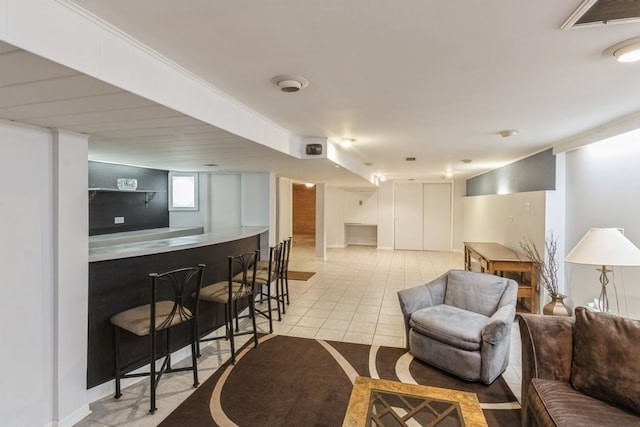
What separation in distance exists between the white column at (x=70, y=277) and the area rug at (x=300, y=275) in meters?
4.20

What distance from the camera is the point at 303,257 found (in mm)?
8891

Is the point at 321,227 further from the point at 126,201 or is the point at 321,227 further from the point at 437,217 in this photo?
the point at 126,201

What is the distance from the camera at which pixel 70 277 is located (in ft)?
7.30

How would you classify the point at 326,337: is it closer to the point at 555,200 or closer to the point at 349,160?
the point at 349,160

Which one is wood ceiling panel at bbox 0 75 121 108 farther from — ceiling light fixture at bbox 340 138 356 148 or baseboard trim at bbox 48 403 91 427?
ceiling light fixture at bbox 340 138 356 148

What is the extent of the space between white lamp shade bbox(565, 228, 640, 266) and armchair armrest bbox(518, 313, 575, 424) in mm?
574

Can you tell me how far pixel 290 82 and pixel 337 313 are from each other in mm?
3198

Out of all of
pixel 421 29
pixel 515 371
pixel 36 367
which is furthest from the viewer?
pixel 515 371

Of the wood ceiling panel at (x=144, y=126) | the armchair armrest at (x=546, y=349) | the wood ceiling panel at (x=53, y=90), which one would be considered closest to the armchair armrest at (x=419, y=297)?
the armchair armrest at (x=546, y=349)

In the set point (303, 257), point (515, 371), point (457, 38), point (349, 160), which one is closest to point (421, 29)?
point (457, 38)

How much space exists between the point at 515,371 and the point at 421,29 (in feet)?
9.50

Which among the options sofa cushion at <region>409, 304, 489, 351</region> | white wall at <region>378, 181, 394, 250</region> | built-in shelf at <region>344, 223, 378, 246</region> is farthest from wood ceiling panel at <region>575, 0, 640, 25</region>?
built-in shelf at <region>344, 223, 378, 246</region>

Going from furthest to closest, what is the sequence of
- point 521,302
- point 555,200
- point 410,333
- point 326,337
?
1. point 521,302
2. point 555,200
3. point 326,337
4. point 410,333

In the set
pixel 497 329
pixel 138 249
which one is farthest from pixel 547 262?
pixel 138 249
